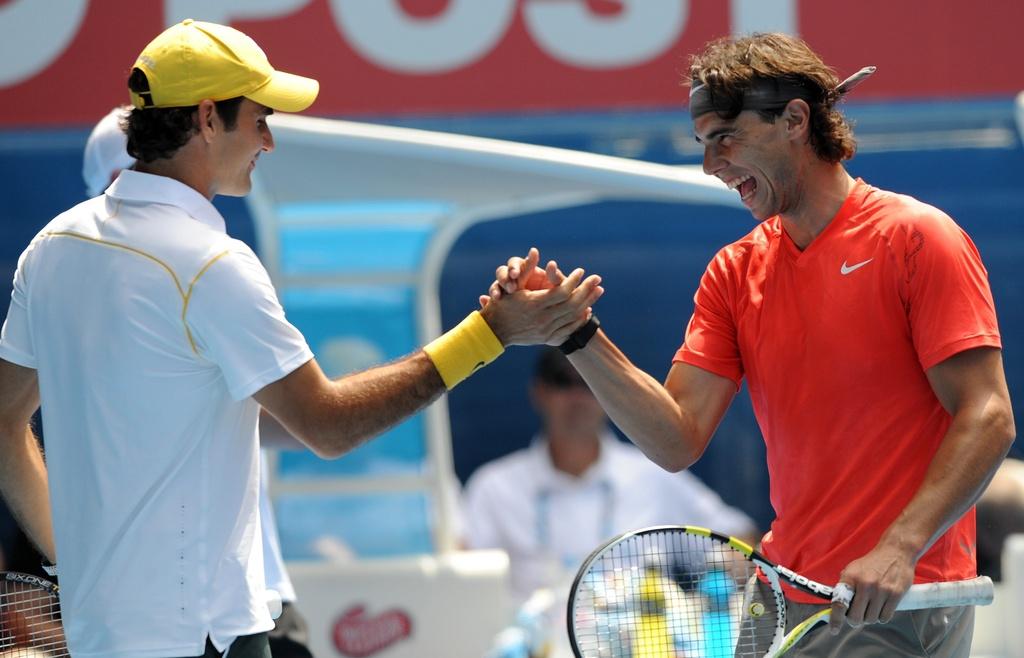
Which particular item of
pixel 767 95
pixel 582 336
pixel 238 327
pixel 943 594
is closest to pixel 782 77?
pixel 767 95

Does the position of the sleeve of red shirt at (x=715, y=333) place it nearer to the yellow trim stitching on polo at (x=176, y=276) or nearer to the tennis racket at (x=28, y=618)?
the yellow trim stitching on polo at (x=176, y=276)

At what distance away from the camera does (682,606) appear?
9.37 feet

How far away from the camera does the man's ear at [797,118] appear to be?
2.85 meters

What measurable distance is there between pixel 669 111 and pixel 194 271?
15.5 ft

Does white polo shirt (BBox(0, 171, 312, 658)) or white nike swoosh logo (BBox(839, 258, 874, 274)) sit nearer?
white polo shirt (BBox(0, 171, 312, 658))

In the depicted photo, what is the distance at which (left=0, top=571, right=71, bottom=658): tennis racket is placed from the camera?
280 centimetres

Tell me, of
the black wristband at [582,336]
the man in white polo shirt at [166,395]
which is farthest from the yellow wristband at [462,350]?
the black wristband at [582,336]

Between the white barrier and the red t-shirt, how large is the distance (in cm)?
247

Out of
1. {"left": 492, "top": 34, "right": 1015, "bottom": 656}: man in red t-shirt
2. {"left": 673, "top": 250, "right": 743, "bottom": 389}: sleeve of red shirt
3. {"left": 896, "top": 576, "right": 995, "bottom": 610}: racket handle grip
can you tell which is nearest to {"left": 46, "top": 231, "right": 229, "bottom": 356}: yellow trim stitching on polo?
{"left": 492, "top": 34, "right": 1015, "bottom": 656}: man in red t-shirt

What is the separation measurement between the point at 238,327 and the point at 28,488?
671 millimetres

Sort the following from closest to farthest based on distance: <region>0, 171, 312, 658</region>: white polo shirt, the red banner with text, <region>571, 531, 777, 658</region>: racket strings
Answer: <region>0, 171, 312, 658</region>: white polo shirt, <region>571, 531, 777, 658</region>: racket strings, the red banner with text

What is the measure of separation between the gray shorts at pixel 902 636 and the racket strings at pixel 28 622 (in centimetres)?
139

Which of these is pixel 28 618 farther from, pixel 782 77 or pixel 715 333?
pixel 782 77

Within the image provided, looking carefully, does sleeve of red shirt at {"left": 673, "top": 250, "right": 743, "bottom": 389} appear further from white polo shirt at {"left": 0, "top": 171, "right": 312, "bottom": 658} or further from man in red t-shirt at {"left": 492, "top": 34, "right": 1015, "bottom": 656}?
white polo shirt at {"left": 0, "top": 171, "right": 312, "bottom": 658}
